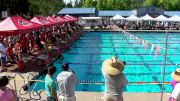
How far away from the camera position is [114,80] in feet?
16.0

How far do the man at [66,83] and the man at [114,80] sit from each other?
0.61m

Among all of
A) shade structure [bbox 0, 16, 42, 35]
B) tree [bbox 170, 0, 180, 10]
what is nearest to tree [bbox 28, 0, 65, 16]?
tree [bbox 170, 0, 180, 10]

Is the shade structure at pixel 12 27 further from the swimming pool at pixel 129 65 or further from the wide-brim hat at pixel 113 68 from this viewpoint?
the wide-brim hat at pixel 113 68

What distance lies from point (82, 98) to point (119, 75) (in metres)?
3.27

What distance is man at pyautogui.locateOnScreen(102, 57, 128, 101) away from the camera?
4840 mm

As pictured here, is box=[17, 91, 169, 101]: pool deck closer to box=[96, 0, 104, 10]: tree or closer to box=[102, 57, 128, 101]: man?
box=[102, 57, 128, 101]: man

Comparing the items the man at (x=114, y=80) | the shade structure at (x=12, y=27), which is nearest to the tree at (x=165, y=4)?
the shade structure at (x=12, y=27)

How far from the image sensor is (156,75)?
1365 centimetres

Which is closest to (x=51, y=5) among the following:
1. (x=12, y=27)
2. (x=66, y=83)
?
(x=12, y=27)

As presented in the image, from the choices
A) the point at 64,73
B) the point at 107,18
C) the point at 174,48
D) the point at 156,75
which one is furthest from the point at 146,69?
the point at 107,18

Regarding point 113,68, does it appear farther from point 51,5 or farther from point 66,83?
point 51,5

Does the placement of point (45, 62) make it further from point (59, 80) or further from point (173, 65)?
point (59, 80)

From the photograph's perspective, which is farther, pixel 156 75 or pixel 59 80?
pixel 156 75

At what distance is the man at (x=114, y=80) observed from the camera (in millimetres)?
4840
